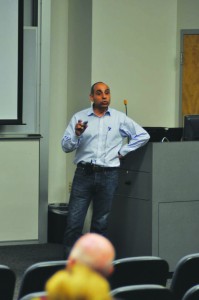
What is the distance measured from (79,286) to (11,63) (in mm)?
5437

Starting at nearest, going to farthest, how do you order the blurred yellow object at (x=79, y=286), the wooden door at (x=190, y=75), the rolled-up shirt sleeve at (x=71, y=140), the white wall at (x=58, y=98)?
the blurred yellow object at (x=79, y=286)
the rolled-up shirt sleeve at (x=71, y=140)
the white wall at (x=58, y=98)
the wooden door at (x=190, y=75)

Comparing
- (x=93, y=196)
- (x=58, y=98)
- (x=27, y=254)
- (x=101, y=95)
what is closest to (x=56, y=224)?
(x=27, y=254)

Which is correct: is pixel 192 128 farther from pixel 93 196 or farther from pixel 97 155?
pixel 93 196

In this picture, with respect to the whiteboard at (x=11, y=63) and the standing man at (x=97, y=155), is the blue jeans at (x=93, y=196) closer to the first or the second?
the standing man at (x=97, y=155)

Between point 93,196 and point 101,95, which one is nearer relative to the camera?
point 101,95

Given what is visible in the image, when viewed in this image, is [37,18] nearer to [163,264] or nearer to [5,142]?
[5,142]

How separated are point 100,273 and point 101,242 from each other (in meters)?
0.05

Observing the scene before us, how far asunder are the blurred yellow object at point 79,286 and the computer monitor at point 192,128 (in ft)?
13.9

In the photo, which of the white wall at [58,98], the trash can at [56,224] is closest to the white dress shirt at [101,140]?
the trash can at [56,224]

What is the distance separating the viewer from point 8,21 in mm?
6141

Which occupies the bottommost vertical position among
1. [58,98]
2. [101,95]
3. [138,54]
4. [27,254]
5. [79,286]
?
[27,254]

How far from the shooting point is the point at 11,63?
20.3ft

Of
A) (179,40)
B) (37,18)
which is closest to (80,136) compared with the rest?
(37,18)

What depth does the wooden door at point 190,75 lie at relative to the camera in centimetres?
706
